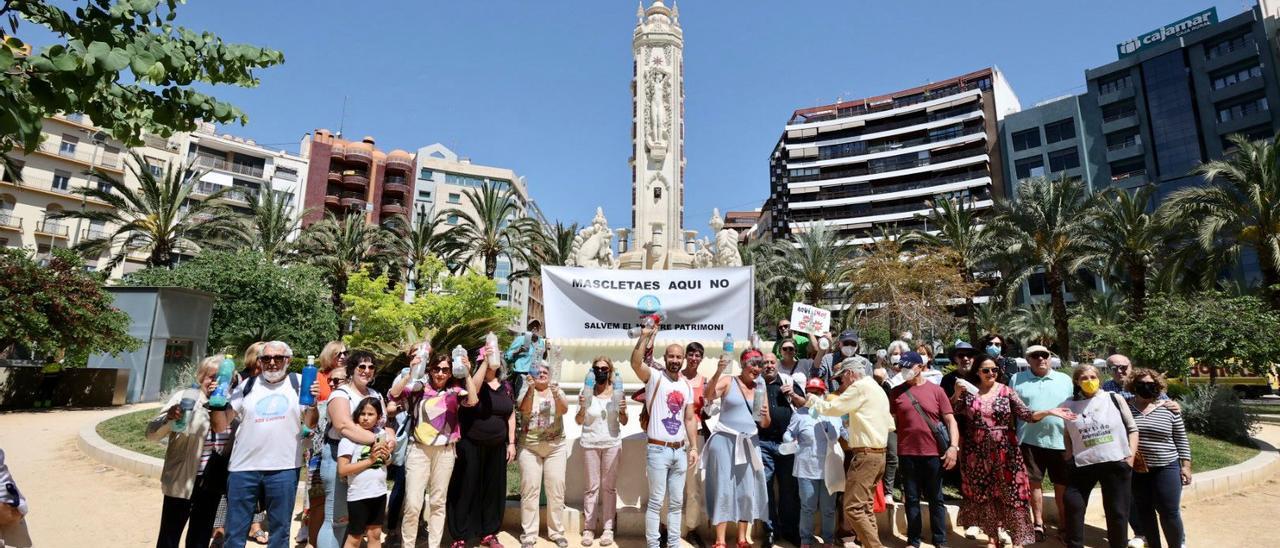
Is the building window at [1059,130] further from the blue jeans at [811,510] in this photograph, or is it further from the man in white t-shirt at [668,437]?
the man in white t-shirt at [668,437]

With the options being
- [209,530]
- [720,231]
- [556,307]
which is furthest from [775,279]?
[209,530]

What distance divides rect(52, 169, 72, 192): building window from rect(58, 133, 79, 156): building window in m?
1.34

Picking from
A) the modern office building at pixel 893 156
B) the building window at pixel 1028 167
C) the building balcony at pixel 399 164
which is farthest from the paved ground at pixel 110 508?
the building balcony at pixel 399 164

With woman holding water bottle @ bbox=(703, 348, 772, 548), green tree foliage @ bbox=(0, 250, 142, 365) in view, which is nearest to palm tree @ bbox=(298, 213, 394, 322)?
green tree foliage @ bbox=(0, 250, 142, 365)

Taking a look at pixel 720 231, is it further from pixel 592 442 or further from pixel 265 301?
pixel 265 301

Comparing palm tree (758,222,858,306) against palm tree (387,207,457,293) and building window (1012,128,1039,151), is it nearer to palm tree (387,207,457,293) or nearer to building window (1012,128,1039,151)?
palm tree (387,207,457,293)

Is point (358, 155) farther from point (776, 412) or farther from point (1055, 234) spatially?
point (776, 412)

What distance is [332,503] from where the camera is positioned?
4.51m

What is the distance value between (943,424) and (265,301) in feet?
87.3

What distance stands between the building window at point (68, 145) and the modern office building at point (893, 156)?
5647 cm

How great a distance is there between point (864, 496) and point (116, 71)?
571 centimetres

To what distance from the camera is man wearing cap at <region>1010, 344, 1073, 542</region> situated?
5129mm

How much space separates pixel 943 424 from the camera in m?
5.23

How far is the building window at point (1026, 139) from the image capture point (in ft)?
172
